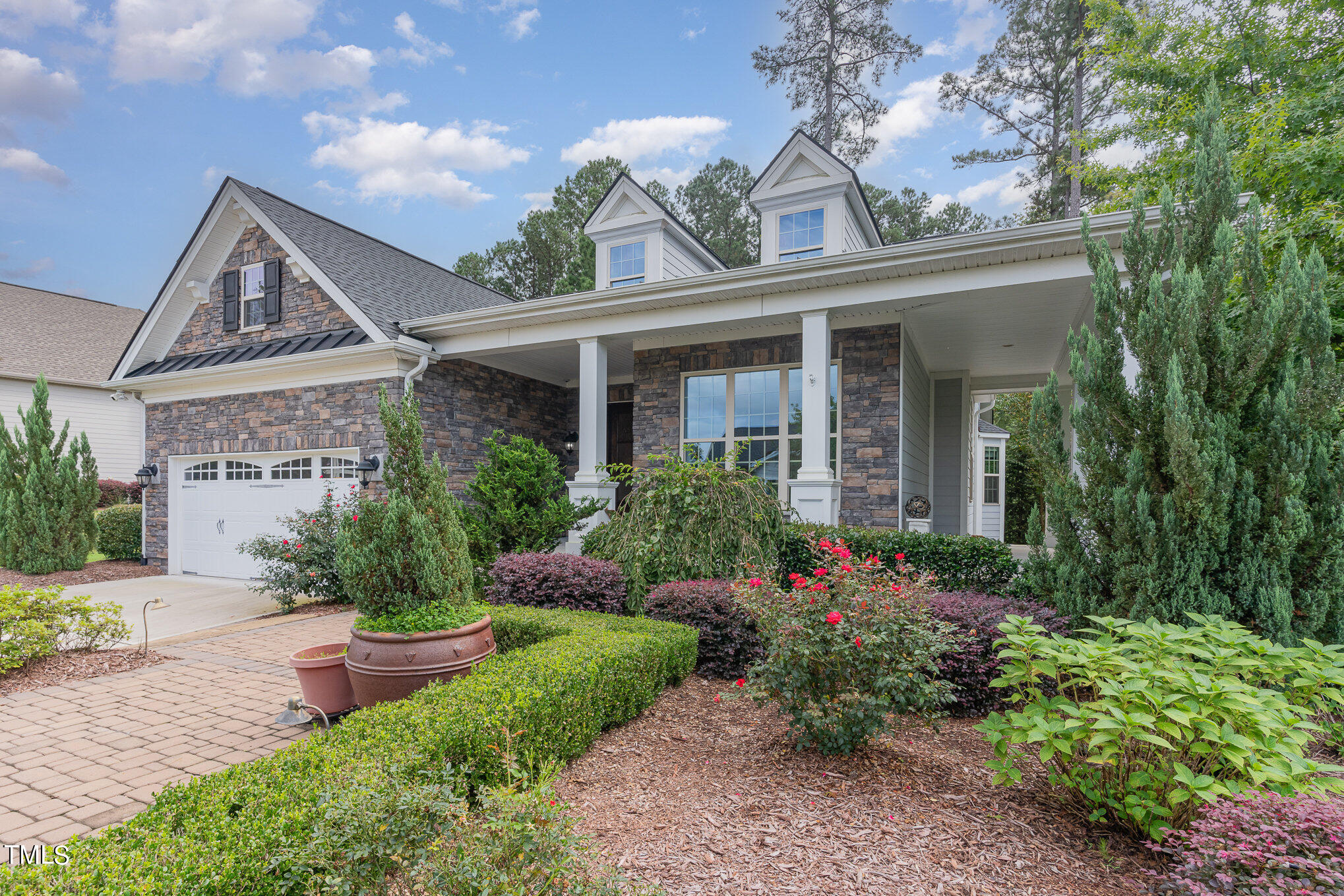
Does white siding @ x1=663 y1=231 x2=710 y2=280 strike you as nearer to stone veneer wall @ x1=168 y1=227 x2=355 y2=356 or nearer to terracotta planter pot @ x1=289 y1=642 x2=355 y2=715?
stone veneer wall @ x1=168 y1=227 x2=355 y2=356

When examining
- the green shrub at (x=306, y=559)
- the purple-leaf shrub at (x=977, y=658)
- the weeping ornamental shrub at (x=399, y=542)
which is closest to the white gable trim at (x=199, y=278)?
the green shrub at (x=306, y=559)

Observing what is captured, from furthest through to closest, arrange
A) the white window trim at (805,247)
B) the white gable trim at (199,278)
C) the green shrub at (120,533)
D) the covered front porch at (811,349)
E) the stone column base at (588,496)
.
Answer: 1. the green shrub at (120,533)
2. the white gable trim at (199,278)
3. the white window trim at (805,247)
4. the stone column base at (588,496)
5. the covered front porch at (811,349)

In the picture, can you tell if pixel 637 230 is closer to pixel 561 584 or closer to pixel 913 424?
pixel 913 424

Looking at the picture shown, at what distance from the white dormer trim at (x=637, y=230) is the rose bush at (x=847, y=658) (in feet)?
23.9

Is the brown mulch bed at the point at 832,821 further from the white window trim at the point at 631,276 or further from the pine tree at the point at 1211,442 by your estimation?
the white window trim at the point at 631,276

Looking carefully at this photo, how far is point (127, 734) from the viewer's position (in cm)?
385

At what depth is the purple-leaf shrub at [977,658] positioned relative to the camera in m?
3.87

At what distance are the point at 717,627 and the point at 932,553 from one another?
6.95ft

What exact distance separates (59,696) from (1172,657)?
703 cm

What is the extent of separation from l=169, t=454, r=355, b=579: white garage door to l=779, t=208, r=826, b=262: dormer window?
7073 mm

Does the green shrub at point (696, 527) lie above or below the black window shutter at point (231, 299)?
below

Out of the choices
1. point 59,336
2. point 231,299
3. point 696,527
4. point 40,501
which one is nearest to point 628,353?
point 696,527

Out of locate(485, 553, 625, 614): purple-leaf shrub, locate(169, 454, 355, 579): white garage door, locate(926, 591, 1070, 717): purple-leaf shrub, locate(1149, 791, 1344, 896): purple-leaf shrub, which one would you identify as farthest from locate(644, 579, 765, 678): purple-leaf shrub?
locate(169, 454, 355, 579): white garage door

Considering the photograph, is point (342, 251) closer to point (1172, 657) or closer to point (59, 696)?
point (59, 696)
